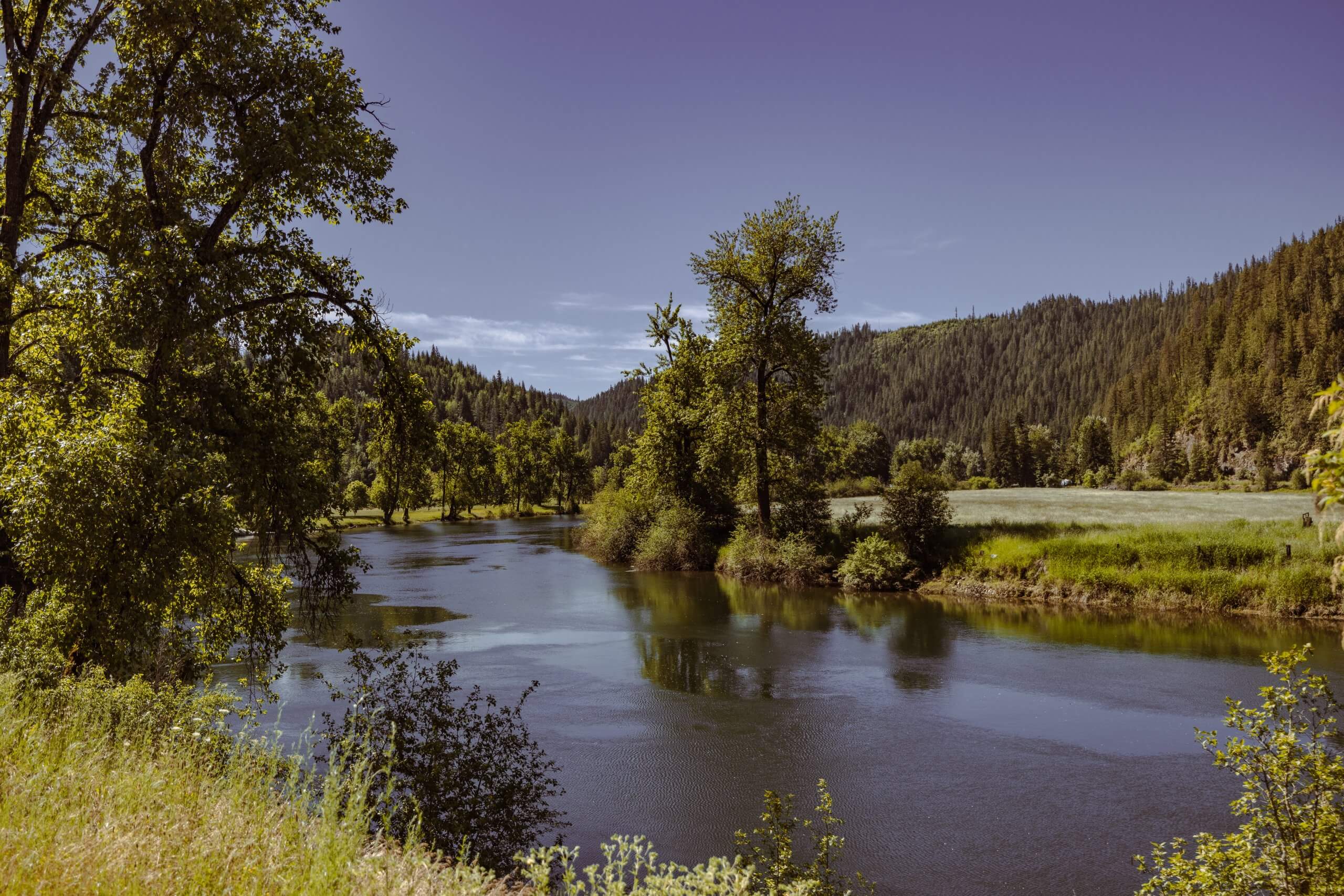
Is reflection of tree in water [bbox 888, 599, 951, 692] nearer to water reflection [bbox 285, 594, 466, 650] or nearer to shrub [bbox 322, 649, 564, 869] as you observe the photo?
shrub [bbox 322, 649, 564, 869]

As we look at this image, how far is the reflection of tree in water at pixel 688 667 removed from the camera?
693 inches

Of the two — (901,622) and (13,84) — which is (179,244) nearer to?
(13,84)

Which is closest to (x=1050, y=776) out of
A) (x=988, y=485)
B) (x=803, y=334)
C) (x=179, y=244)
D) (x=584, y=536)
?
(x=179, y=244)

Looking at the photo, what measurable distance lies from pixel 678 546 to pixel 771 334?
38.8 ft

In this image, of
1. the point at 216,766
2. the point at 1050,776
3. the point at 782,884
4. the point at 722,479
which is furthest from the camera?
the point at 722,479

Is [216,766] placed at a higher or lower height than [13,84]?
lower

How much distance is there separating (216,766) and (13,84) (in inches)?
405

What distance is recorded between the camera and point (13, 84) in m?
10.7

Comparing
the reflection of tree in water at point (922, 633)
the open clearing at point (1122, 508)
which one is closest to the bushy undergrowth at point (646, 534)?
the open clearing at point (1122, 508)

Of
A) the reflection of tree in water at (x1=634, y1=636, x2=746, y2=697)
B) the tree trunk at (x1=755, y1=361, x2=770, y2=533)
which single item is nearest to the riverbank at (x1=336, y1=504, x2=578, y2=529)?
the tree trunk at (x1=755, y1=361, x2=770, y2=533)

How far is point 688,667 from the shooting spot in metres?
19.7

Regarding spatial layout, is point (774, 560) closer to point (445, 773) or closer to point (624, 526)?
point (624, 526)

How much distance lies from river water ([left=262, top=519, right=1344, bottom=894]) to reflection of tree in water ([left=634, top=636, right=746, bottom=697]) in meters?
0.10

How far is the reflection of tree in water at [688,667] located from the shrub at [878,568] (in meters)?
10.6
